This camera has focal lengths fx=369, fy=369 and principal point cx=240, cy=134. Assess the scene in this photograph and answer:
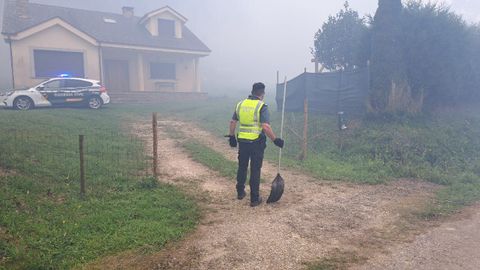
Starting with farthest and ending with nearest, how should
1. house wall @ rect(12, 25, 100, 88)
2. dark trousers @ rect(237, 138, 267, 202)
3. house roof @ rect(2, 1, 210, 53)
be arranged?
1. house roof @ rect(2, 1, 210, 53)
2. house wall @ rect(12, 25, 100, 88)
3. dark trousers @ rect(237, 138, 267, 202)

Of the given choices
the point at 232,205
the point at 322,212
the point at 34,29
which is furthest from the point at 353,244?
the point at 34,29

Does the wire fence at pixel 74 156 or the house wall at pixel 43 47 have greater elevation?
the house wall at pixel 43 47

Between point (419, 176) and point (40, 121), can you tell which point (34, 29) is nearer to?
point (40, 121)

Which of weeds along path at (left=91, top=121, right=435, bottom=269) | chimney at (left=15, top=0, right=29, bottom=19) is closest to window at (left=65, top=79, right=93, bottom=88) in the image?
chimney at (left=15, top=0, right=29, bottom=19)

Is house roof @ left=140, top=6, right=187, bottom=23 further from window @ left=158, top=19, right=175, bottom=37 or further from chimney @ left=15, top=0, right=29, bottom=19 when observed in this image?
chimney @ left=15, top=0, right=29, bottom=19

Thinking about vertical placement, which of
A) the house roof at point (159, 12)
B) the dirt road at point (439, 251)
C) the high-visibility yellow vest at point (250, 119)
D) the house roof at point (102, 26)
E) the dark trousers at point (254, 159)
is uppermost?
the house roof at point (159, 12)

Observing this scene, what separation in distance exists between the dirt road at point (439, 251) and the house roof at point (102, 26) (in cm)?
2173

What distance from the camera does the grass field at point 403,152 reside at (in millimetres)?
7883

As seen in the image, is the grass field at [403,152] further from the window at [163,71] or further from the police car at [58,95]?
the window at [163,71]

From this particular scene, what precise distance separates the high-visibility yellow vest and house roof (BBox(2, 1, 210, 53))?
62.1 feet

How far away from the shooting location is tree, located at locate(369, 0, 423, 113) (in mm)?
11453

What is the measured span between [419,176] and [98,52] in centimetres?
2025

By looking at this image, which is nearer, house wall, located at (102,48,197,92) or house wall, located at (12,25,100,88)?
house wall, located at (12,25,100,88)

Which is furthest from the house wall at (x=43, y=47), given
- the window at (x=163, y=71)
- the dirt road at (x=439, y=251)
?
the dirt road at (x=439, y=251)
